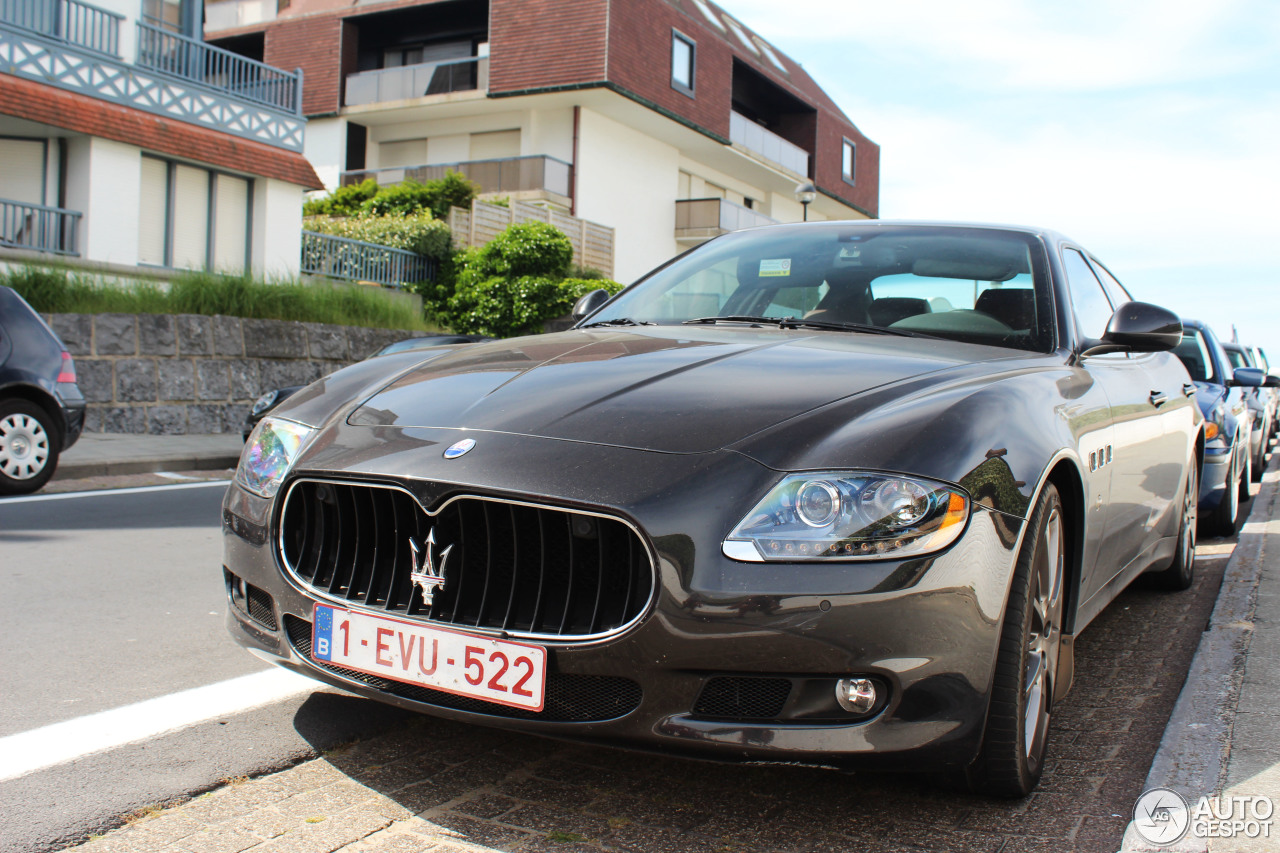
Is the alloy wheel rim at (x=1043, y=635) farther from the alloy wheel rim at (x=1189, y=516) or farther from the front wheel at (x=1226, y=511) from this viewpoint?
the front wheel at (x=1226, y=511)

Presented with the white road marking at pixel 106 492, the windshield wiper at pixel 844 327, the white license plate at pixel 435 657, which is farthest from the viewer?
the white road marking at pixel 106 492

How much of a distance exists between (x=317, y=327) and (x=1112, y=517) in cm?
1360

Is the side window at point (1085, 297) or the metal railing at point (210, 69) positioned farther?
the metal railing at point (210, 69)

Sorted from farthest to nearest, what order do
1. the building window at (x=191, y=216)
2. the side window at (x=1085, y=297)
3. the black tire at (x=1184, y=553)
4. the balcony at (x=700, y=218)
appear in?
1. the balcony at (x=700, y=218)
2. the building window at (x=191, y=216)
3. the black tire at (x=1184, y=553)
4. the side window at (x=1085, y=297)

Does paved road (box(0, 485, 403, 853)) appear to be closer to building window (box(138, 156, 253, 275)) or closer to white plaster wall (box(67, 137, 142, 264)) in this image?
white plaster wall (box(67, 137, 142, 264))

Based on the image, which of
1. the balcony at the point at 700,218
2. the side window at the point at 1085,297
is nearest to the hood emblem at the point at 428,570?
the side window at the point at 1085,297

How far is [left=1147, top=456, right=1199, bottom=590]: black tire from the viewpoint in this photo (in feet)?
17.1

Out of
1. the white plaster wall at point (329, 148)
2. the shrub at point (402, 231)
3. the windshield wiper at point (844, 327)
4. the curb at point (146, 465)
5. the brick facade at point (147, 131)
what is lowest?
the curb at point (146, 465)

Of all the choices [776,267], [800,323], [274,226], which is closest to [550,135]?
[274,226]

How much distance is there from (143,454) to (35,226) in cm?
869

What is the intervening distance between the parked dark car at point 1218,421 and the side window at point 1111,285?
143 centimetres

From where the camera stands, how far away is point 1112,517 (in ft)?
11.7

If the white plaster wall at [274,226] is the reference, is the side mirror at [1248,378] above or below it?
below

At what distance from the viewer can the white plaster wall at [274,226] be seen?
68.5ft
